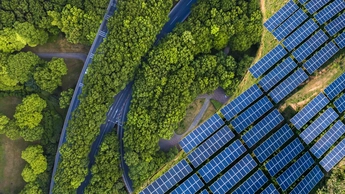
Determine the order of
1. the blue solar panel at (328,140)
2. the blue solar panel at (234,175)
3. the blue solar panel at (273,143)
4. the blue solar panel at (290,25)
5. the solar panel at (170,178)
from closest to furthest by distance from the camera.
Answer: the solar panel at (170,178)
the blue solar panel at (234,175)
the blue solar panel at (273,143)
the blue solar panel at (328,140)
the blue solar panel at (290,25)

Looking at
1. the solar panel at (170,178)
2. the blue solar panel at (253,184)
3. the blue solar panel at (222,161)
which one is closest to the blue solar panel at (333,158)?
the blue solar panel at (253,184)

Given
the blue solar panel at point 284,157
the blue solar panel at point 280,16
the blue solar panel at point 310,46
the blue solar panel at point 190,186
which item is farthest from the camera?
the blue solar panel at point 280,16

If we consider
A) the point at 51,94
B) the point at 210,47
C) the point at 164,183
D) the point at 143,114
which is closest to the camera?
the point at 164,183

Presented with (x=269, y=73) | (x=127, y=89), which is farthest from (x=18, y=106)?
A: (x=269, y=73)

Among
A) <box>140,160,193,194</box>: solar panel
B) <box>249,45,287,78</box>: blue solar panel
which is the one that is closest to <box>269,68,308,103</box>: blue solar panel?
<box>249,45,287,78</box>: blue solar panel

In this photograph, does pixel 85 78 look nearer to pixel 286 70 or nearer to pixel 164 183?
pixel 164 183

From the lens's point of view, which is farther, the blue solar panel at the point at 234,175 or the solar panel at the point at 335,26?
the solar panel at the point at 335,26

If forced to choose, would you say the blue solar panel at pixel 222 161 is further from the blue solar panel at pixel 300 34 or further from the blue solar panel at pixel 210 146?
the blue solar panel at pixel 300 34
